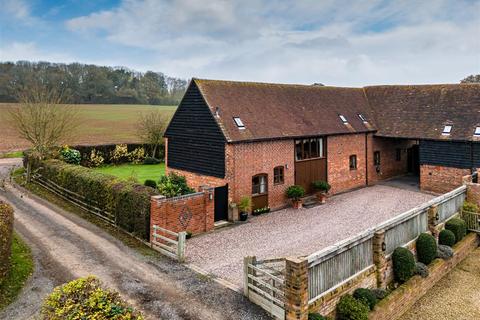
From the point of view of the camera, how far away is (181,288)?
968 cm

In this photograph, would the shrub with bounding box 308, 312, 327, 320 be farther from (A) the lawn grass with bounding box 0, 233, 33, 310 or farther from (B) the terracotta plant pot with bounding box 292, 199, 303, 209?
(B) the terracotta plant pot with bounding box 292, 199, 303, 209

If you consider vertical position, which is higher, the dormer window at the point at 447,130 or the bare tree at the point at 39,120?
the bare tree at the point at 39,120

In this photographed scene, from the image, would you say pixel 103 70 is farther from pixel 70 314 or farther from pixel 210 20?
pixel 70 314

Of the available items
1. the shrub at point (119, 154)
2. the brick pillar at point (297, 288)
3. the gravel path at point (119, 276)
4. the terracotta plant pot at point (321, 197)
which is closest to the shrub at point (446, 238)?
the terracotta plant pot at point (321, 197)

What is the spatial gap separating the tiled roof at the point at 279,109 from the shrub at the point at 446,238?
8.32m

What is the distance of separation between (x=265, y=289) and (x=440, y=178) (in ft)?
53.4

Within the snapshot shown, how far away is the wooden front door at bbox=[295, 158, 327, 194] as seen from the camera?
1959 cm

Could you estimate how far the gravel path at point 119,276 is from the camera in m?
8.55

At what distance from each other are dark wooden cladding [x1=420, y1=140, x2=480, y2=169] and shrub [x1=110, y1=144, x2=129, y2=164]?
975 inches

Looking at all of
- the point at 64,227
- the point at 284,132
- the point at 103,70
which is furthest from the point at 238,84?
the point at 103,70

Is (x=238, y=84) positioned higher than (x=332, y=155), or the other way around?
(x=238, y=84)

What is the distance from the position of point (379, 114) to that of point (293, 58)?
1092 centimetres

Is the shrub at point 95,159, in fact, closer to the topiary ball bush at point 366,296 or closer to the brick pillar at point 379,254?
the brick pillar at point 379,254

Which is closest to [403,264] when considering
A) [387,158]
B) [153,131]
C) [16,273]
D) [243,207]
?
[243,207]
